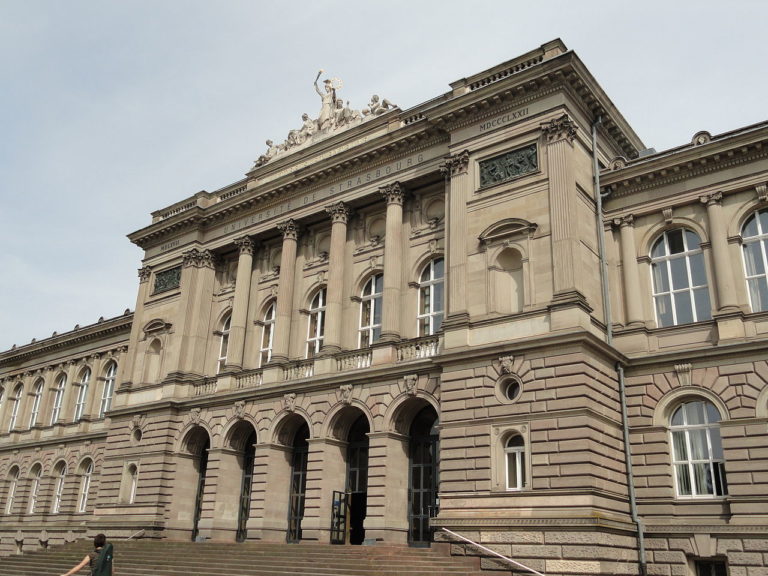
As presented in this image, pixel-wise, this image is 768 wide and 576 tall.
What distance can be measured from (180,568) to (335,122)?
20.8 m

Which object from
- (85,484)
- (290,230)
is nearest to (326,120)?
(290,230)

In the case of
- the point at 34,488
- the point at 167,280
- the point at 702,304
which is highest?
the point at 167,280

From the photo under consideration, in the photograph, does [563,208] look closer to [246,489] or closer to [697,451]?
[697,451]

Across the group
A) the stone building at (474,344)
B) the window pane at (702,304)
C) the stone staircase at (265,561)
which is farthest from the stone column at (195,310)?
the window pane at (702,304)

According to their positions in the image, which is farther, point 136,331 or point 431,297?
point 136,331

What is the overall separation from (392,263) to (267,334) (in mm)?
8326

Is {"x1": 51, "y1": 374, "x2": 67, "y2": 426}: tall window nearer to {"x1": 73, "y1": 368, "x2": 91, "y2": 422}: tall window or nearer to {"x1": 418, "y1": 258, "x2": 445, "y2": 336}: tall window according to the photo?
{"x1": 73, "y1": 368, "x2": 91, "y2": 422}: tall window

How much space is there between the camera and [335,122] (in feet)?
119

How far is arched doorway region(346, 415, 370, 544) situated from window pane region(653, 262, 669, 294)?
459 inches

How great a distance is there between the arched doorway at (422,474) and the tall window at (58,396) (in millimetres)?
30947

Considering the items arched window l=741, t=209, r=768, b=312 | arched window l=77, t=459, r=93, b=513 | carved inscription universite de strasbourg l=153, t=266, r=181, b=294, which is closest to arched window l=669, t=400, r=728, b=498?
arched window l=741, t=209, r=768, b=312

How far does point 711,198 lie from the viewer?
25.6 meters

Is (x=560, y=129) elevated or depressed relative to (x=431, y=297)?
elevated

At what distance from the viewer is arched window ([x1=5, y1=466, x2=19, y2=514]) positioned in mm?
49250
